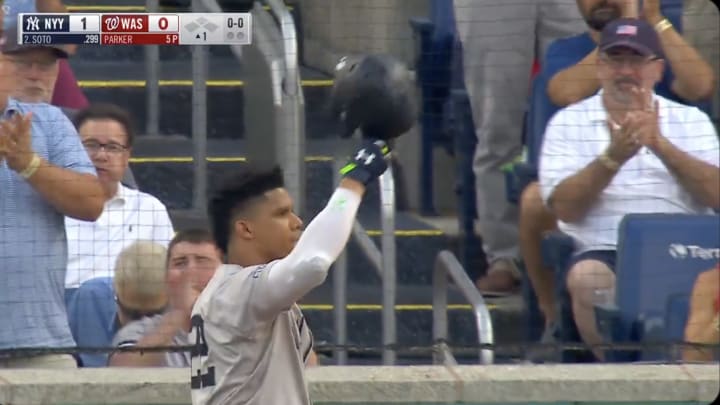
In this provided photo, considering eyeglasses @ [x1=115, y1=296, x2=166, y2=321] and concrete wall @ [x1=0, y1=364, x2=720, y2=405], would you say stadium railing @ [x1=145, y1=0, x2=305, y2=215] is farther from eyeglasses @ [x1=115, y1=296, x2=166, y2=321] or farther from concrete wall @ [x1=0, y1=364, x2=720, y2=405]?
concrete wall @ [x1=0, y1=364, x2=720, y2=405]

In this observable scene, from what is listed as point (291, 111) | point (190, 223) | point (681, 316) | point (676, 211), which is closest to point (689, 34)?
point (676, 211)

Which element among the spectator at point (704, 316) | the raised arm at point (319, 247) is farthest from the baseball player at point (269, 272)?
the spectator at point (704, 316)

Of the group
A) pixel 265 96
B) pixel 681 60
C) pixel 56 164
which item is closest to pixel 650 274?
pixel 681 60

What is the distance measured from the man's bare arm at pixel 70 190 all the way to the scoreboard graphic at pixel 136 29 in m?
0.44

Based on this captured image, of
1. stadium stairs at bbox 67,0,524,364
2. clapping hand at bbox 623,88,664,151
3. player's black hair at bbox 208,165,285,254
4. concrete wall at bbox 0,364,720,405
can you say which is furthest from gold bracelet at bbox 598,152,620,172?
player's black hair at bbox 208,165,285,254

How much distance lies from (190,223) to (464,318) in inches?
39.6

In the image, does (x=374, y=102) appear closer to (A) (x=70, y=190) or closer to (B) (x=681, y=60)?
(A) (x=70, y=190)

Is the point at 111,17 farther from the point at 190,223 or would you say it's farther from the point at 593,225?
the point at 593,225

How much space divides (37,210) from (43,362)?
53 cm

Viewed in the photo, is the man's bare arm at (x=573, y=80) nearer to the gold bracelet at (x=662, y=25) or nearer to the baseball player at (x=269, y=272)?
the gold bracelet at (x=662, y=25)

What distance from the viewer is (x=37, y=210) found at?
18.1 feet

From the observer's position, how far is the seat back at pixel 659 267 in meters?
5.60

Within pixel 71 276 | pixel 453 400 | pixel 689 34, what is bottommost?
pixel 453 400

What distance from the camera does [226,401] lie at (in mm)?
3754
